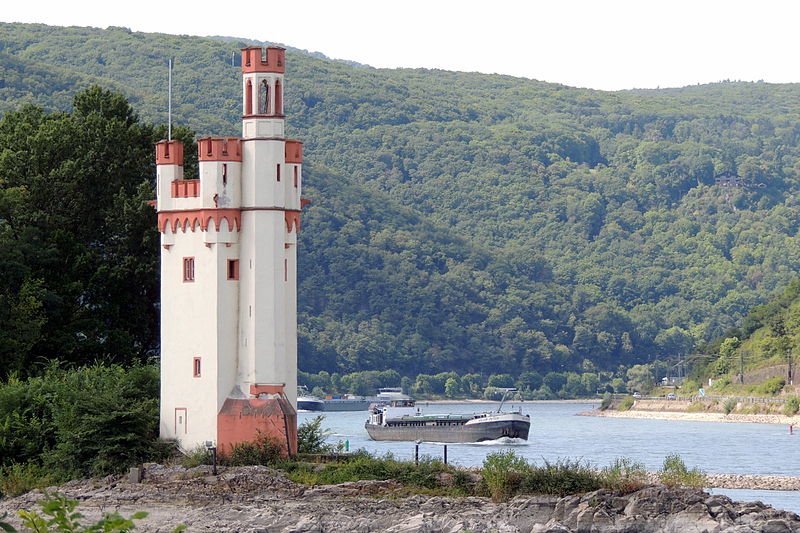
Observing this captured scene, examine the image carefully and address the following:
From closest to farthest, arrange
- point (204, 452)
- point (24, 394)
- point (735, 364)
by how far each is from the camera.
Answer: point (204, 452)
point (24, 394)
point (735, 364)

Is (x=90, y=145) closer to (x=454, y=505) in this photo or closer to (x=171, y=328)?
(x=171, y=328)

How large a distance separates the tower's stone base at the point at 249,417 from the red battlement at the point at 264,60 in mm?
8314

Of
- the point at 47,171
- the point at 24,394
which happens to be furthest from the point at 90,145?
the point at 24,394

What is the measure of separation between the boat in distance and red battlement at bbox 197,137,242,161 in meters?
81.2

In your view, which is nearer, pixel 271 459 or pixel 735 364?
pixel 271 459

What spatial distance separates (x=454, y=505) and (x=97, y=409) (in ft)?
34.0

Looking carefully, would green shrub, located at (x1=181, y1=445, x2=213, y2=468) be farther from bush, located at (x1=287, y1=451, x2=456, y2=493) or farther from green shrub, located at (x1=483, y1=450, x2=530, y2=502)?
green shrub, located at (x1=483, y1=450, x2=530, y2=502)

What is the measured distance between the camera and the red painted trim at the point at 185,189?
4531 centimetres

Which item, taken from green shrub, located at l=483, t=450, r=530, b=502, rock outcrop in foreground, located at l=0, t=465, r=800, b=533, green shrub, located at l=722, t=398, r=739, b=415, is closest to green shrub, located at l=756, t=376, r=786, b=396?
green shrub, located at l=722, t=398, r=739, b=415

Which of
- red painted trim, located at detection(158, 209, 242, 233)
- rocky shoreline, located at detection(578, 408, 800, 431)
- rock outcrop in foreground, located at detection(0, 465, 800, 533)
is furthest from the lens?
rocky shoreline, located at detection(578, 408, 800, 431)

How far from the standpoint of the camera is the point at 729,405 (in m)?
175

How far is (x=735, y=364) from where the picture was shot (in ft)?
655

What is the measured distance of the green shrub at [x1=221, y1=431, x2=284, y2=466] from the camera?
144 feet

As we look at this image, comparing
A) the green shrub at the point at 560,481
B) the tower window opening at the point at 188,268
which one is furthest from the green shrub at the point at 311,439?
the green shrub at the point at 560,481
